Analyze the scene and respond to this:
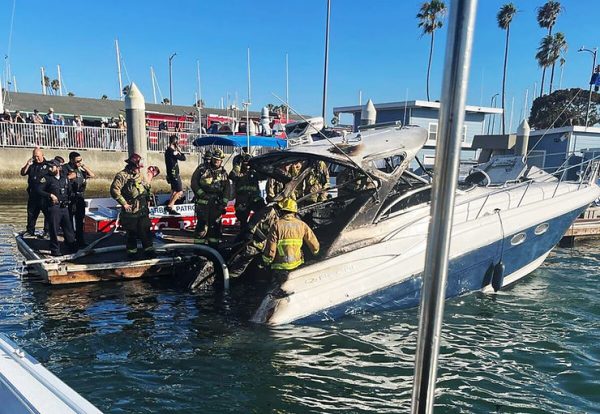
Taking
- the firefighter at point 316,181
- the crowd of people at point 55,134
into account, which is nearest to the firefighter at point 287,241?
the firefighter at point 316,181

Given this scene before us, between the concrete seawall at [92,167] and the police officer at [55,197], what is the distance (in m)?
12.1

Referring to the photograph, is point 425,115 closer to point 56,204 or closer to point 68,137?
point 68,137

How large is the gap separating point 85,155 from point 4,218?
22.1 ft

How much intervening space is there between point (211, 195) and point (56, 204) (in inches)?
99.3

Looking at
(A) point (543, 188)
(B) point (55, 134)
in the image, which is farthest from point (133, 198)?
(B) point (55, 134)

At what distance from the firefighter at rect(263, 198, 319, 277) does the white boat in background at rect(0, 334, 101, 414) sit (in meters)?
3.60

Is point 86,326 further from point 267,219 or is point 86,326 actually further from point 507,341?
point 507,341

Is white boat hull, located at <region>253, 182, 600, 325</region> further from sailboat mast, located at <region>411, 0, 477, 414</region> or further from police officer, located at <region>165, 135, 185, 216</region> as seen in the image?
police officer, located at <region>165, 135, 185, 216</region>

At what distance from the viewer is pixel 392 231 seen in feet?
21.8

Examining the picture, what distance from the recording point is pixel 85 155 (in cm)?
2162

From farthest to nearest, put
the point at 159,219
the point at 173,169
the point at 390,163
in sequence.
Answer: the point at 173,169 → the point at 159,219 → the point at 390,163

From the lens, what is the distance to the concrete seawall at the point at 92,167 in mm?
20062

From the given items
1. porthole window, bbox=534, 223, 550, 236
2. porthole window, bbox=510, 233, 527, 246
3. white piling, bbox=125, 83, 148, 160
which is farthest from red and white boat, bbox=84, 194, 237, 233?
porthole window, bbox=534, 223, 550, 236

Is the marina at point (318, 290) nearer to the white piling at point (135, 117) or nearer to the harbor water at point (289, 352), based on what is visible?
the harbor water at point (289, 352)
